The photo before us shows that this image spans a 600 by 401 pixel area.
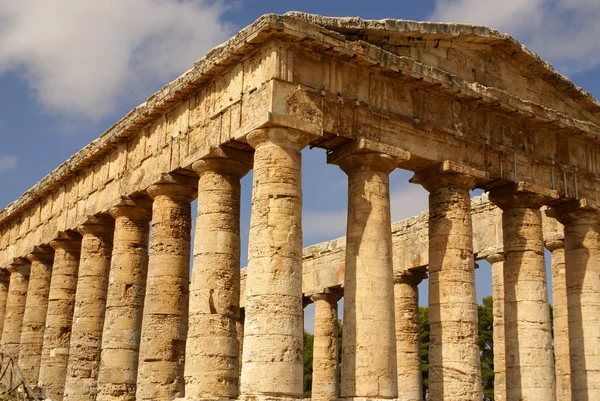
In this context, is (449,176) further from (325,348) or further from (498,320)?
(325,348)

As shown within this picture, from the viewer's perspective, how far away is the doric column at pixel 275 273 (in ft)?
50.7

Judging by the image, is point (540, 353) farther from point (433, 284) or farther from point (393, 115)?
point (393, 115)

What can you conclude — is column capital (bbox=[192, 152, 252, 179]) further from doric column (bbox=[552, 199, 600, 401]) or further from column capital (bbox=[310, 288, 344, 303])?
column capital (bbox=[310, 288, 344, 303])

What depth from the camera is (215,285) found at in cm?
1806

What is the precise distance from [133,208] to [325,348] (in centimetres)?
1109

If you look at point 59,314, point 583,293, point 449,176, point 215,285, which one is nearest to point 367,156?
point 449,176

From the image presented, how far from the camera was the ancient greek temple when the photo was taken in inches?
661

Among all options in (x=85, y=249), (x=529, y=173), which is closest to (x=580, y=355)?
(x=529, y=173)

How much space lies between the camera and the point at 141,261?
22844 mm

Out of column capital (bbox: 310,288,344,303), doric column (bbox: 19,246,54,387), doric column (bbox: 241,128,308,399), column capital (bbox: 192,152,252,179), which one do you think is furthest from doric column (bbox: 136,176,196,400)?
column capital (bbox: 310,288,344,303)

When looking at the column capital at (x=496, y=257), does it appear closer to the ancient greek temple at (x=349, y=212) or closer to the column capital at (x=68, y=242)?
the ancient greek temple at (x=349, y=212)

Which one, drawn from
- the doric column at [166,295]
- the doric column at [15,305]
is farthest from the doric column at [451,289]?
the doric column at [15,305]

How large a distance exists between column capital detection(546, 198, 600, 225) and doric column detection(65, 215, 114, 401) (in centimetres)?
1332

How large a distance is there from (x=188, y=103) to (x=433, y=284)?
24.8 feet
